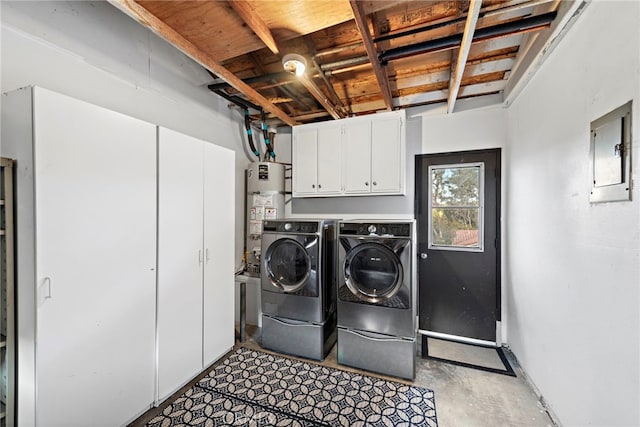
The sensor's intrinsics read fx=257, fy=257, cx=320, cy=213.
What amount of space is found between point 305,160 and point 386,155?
0.96 meters

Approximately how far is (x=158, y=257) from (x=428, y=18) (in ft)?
8.34

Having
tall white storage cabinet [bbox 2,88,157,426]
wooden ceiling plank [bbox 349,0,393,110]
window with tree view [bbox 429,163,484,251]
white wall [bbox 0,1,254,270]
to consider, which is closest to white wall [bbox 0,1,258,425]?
white wall [bbox 0,1,254,270]

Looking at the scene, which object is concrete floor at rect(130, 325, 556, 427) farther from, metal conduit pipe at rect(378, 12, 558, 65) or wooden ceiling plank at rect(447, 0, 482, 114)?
metal conduit pipe at rect(378, 12, 558, 65)

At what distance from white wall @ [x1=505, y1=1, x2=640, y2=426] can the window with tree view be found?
21.8 inches

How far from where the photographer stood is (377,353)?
2.19 meters

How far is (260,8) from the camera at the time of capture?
1.47 metres

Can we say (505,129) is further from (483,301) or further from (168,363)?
(168,363)

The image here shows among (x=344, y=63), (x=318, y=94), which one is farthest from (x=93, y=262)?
(x=344, y=63)

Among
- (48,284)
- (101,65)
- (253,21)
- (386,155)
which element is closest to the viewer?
(48,284)

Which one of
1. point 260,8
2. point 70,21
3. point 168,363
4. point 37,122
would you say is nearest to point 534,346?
point 168,363

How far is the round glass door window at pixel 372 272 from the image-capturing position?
216cm

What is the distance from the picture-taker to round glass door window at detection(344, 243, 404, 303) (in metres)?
2.16

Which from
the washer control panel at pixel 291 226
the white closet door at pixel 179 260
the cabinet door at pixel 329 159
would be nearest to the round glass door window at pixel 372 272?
the washer control panel at pixel 291 226

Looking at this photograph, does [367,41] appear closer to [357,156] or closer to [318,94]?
[318,94]
